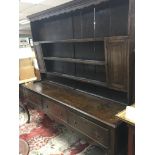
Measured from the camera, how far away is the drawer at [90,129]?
1596 mm

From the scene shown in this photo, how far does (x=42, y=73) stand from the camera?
329 centimetres

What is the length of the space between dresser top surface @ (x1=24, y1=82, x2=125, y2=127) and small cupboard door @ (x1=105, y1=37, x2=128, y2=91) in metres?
0.24

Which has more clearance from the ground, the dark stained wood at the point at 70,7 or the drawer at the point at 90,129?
the dark stained wood at the point at 70,7

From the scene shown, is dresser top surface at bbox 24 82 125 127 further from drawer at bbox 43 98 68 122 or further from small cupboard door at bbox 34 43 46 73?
small cupboard door at bbox 34 43 46 73

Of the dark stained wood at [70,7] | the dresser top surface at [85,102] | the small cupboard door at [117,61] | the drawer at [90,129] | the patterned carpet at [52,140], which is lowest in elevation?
the patterned carpet at [52,140]

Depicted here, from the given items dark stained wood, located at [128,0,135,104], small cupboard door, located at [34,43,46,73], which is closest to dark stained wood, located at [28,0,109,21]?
dark stained wood, located at [128,0,135,104]

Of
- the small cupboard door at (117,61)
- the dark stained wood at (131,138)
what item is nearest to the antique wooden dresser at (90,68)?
the small cupboard door at (117,61)

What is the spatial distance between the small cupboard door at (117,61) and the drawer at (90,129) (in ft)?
1.59

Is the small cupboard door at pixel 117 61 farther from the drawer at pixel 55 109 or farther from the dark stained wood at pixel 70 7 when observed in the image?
the drawer at pixel 55 109

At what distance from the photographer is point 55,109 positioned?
225cm

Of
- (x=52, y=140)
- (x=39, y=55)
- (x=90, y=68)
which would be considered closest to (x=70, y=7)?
(x=90, y=68)
